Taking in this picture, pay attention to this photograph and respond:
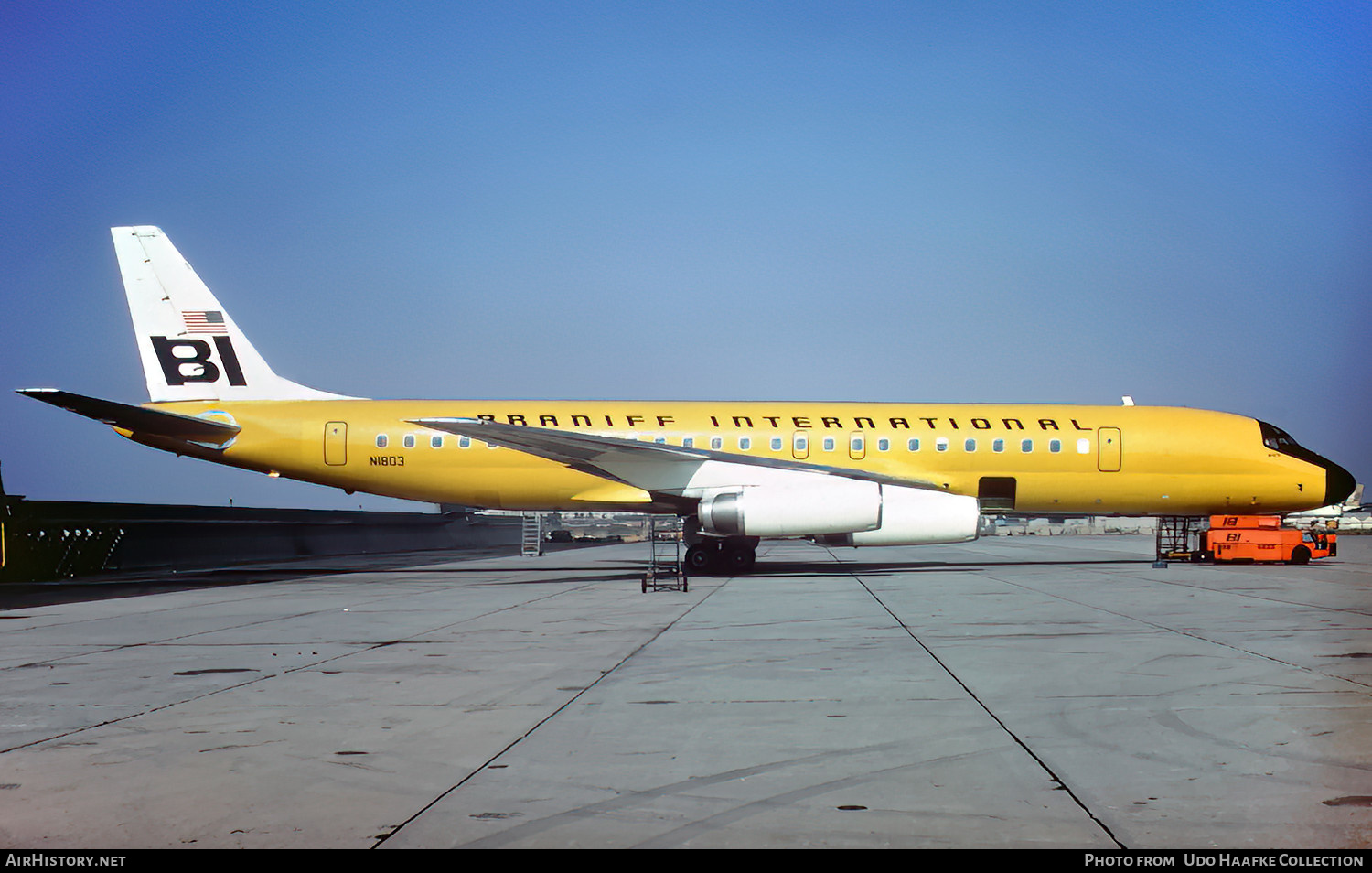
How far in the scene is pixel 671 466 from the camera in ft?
63.3

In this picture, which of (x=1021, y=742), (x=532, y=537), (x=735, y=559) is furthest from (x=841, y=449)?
(x=532, y=537)

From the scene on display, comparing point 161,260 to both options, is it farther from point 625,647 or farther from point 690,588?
point 625,647

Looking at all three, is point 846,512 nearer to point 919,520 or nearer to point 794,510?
point 794,510

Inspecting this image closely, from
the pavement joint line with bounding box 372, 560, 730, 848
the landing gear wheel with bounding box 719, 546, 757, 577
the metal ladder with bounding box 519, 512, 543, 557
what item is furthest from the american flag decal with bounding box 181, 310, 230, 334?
the metal ladder with bounding box 519, 512, 543, 557

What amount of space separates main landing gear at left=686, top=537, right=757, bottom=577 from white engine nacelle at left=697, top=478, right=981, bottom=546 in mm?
1604

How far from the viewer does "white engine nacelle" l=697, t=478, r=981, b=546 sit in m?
18.0

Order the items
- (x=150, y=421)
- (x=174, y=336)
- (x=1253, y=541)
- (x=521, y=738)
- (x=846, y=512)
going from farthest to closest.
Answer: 1. (x=1253, y=541)
2. (x=174, y=336)
3. (x=150, y=421)
4. (x=846, y=512)
5. (x=521, y=738)

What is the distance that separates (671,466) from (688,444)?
55.6 inches

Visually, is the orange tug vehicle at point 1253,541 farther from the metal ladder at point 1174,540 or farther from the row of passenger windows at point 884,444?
the row of passenger windows at point 884,444

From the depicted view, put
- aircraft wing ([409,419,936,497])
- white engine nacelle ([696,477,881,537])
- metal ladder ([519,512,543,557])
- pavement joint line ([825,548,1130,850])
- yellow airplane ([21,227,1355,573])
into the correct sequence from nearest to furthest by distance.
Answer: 1. pavement joint line ([825,548,1130,850])
2. white engine nacelle ([696,477,881,537])
3. aircraft wing ([409,419,936,497])
4. yellow airplane ([21,227,1355,573])
5. metal ladder ([519,512,543,557])

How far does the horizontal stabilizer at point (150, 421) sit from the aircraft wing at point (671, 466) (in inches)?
229

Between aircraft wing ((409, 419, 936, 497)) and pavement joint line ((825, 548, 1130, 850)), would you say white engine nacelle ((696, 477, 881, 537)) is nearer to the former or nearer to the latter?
aircraft wing ((409, 419, 936, 497))

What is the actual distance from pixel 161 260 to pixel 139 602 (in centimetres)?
996

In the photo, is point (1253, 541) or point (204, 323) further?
point (1253, 541)
